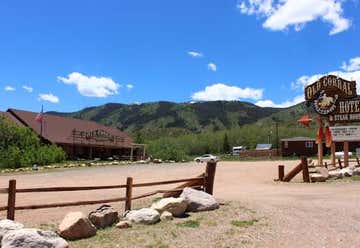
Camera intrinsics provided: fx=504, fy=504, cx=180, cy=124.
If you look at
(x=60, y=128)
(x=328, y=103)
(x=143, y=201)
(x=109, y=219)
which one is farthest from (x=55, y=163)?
(x=109, y=219)

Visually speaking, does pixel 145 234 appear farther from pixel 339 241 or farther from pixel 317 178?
pixel 317 178

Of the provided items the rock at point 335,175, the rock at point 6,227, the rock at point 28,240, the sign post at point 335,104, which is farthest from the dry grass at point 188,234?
the sign post at point 335,104

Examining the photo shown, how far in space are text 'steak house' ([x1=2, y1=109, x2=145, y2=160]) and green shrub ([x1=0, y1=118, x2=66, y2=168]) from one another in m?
6.40

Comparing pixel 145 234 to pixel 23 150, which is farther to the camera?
pixel 23 150

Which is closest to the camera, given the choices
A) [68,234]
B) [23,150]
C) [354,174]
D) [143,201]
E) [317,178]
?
[68,234]

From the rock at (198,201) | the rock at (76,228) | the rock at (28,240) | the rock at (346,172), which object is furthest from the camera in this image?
the rock at (346,172)

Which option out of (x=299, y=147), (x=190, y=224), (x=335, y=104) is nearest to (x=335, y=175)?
(x=335, y=104)

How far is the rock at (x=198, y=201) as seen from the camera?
13.6 meters

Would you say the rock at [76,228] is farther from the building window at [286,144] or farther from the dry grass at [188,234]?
the building window at [286,144]

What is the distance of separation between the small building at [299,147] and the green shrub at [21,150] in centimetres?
4036

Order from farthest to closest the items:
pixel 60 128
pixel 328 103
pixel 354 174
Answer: pixel 60 128 < pixel 328 103 < pixel 354 174

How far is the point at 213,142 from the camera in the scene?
11262 centimetres

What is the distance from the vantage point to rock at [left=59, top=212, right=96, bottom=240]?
410 inches

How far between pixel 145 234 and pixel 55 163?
40.4m
